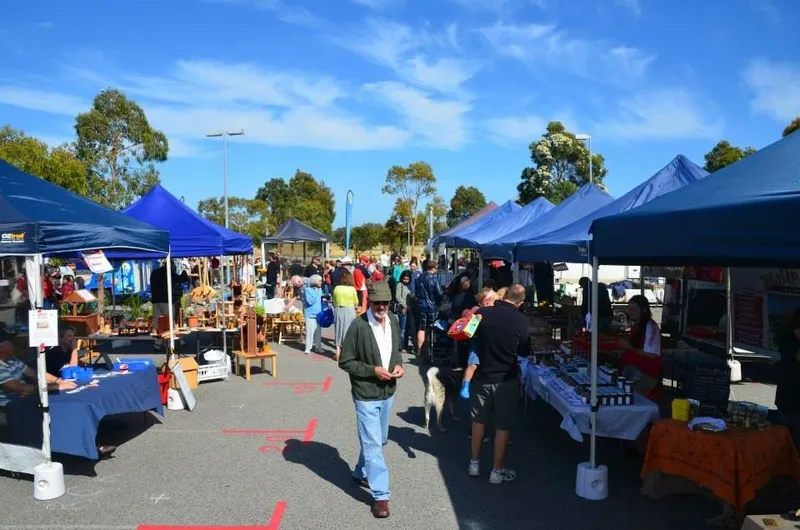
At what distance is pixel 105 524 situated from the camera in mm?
4418

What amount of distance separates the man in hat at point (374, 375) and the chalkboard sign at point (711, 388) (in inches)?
103

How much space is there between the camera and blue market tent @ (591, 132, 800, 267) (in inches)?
127

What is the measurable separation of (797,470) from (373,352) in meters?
3.29

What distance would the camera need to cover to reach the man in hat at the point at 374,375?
4496 millimetres

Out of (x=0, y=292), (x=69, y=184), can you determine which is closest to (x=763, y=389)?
(x=0, y=292)

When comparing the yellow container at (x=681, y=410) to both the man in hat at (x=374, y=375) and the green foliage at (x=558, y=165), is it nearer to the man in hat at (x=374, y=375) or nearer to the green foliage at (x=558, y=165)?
the man in hat at (x=374, y=375)

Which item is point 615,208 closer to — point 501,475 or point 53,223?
point 501,475

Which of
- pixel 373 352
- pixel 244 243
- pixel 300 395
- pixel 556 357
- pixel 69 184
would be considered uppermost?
pixel 69 184

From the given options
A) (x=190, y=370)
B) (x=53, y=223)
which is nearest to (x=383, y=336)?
(x=53, y=223)

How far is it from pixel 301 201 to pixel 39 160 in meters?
38.2

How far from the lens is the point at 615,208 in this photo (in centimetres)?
696

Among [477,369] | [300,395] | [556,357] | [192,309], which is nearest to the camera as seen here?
[477,369]

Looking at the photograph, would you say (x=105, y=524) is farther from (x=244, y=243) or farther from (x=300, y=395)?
(x=244, y=243)

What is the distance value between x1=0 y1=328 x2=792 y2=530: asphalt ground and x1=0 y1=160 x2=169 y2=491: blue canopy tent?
0.27 meters
